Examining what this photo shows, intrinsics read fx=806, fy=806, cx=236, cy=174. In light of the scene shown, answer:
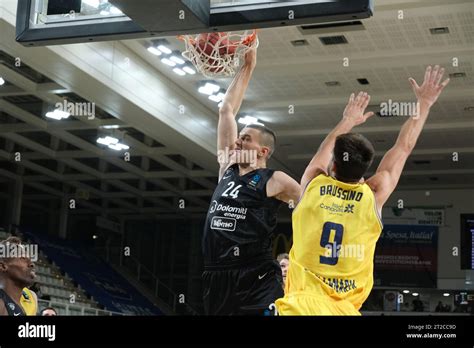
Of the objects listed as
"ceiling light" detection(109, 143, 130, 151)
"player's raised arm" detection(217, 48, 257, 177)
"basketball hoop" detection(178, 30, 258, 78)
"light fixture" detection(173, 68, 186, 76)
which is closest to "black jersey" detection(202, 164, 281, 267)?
"player's raised arm" detection(217, 48, 257, 177)

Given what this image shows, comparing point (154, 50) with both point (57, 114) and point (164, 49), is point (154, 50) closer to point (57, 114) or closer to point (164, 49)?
point (164, 49)

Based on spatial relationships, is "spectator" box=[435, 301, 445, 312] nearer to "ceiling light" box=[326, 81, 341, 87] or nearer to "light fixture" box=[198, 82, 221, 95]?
Result: "ceiling light" box=[326, 81, 341, 87]

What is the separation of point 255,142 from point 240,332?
2.28 m

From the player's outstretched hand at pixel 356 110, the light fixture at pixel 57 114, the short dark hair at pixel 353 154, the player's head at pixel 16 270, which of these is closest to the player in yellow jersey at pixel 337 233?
the short dark hair at pixel 353 154

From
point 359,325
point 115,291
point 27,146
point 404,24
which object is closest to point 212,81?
point 404,24

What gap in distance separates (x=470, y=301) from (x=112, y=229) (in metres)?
9.44

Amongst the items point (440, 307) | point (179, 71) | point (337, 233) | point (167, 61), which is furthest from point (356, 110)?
point (440, 307)

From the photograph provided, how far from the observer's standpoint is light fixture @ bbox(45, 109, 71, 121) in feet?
45.0

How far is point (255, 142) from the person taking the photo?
4402 mm

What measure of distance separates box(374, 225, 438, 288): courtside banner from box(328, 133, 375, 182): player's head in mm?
14812

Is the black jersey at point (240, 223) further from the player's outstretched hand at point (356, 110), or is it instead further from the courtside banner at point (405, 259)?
the courtside banner at point (405, 259)

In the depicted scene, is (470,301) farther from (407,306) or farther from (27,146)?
(27,146)

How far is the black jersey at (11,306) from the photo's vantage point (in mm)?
4090

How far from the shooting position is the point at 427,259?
18.0m
